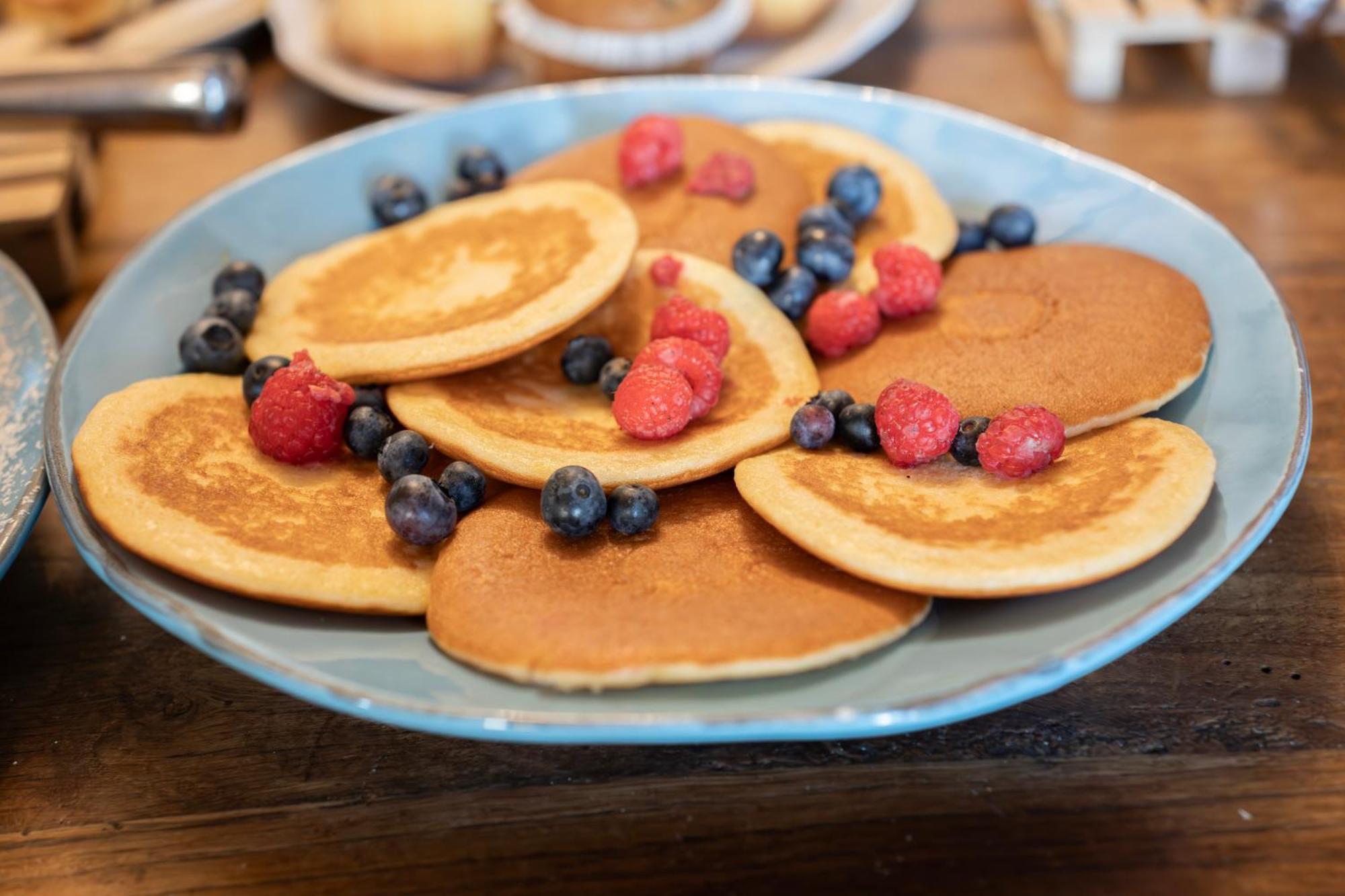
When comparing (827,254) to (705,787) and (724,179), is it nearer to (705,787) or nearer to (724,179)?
(724,179)

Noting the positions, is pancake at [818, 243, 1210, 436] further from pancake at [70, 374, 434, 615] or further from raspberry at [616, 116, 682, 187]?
pancake at [70, 374, 434, 615]

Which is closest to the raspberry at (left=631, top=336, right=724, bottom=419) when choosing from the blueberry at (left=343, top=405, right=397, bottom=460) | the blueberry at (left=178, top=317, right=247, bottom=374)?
the blueberry at (left=343, top=405, right=397, bottom=460)

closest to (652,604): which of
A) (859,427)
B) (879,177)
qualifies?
(859,427)

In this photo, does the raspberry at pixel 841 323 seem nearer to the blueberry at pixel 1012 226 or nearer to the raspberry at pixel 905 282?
the raspberry at pixel 905 282

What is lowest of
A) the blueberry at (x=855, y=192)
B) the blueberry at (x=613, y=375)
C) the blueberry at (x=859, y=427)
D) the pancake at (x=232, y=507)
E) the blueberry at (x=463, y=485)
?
the pancake at (x=232, y=507)

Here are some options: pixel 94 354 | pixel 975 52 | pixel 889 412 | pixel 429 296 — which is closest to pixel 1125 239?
pixel 889 412

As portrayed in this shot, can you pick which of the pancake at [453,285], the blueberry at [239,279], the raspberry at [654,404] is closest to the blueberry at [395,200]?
the pancake at [453,285]
